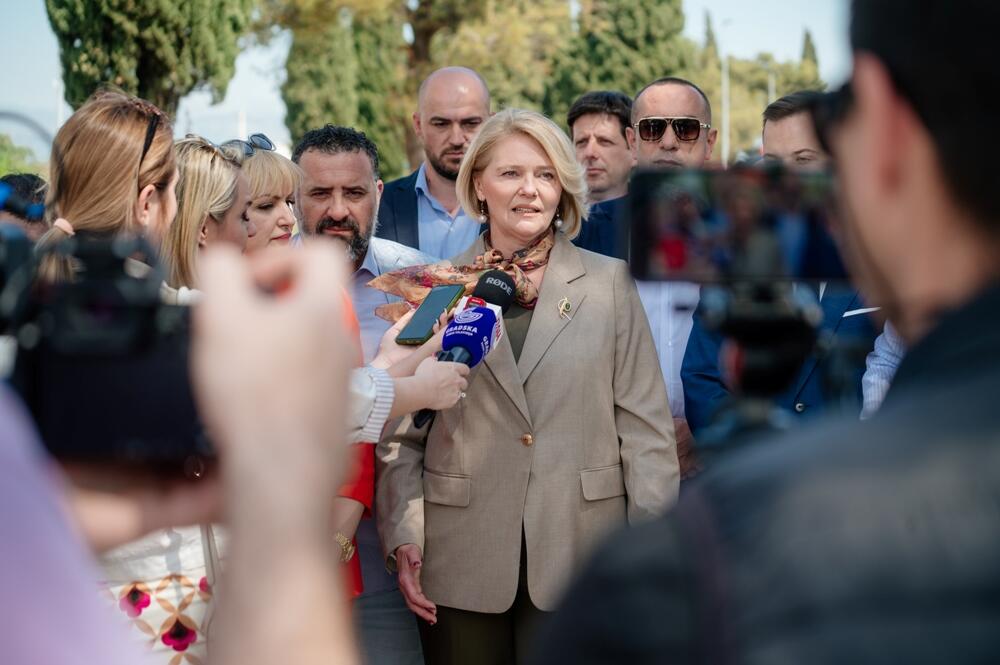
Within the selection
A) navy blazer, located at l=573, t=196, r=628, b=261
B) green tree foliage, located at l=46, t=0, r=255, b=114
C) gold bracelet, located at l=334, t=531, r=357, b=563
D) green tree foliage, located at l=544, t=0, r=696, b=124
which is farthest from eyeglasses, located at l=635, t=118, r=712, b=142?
green tree foliage, located at l=544, t=0, r=696, b=124

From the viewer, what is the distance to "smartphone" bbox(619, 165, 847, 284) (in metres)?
1.43

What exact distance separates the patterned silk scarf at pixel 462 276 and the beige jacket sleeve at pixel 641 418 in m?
0.33

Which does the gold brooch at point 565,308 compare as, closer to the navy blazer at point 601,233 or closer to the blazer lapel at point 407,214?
the navy blazer at point 601,233

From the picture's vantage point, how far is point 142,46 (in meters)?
17.5

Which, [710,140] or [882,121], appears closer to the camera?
[882,121]

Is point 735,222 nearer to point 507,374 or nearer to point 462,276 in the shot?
point 507,374

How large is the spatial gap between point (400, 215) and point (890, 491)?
552 centimetres

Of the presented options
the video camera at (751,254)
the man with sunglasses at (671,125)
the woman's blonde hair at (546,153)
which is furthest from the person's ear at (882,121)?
the man with sunglasses at (671,125)

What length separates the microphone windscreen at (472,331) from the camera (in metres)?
3.76

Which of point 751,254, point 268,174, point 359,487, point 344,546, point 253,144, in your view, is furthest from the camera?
point 253,144

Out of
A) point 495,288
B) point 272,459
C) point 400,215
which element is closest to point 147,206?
point 495,288

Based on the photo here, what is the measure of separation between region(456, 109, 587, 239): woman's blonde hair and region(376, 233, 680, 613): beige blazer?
64cm

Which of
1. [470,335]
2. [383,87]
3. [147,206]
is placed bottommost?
[383,87]

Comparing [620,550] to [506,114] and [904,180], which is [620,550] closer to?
[904,180]
